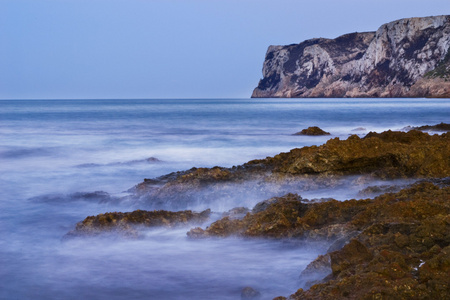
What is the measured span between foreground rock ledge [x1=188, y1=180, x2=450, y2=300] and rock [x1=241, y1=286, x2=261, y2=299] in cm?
51

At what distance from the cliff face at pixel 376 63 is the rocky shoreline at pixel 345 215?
109097 millimetres

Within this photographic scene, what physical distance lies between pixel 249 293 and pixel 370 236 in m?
1.24

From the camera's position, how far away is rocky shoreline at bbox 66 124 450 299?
11.3 feet

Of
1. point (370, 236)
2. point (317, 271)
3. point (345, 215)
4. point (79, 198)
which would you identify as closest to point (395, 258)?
point (370, 236)

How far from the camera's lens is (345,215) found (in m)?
5.91

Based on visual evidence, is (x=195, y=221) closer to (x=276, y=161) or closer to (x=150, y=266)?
(x=150, y=266)

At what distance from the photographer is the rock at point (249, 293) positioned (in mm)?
4574

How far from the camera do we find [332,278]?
3.94 metres

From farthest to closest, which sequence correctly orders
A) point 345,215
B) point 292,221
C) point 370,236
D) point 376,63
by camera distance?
point 376,63 < point 292,221 < point 345,215 < point 370,236

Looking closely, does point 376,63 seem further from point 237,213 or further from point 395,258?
point 395,258

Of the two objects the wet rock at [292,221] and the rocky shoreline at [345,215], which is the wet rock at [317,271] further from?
the wet rock at [292,221]

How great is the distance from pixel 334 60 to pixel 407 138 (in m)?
143

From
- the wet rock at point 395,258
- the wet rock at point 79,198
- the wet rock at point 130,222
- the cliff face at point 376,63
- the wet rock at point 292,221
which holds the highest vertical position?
the cliff face at point 376,63

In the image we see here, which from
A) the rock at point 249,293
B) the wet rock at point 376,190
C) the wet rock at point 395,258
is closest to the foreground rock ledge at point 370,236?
the wet rock at point 395,258
